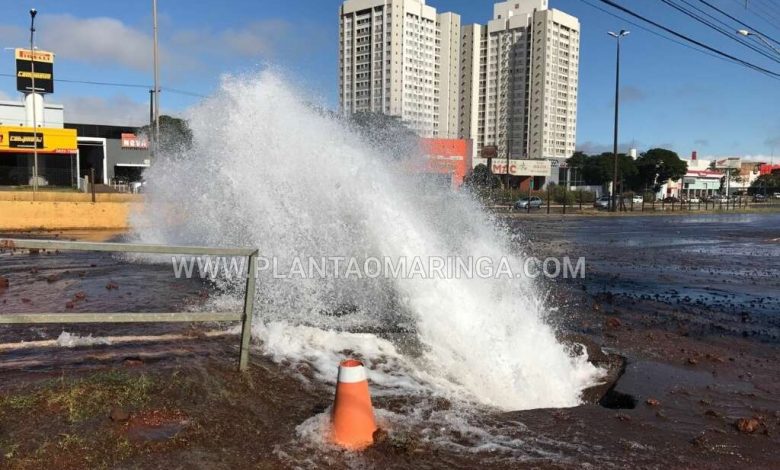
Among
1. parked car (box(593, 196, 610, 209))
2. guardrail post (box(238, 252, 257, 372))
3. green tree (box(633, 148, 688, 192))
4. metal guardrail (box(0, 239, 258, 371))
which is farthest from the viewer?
green tree (box(633, 148, 688, 192))

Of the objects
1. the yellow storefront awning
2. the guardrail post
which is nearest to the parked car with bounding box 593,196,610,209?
the yellow storefront awning

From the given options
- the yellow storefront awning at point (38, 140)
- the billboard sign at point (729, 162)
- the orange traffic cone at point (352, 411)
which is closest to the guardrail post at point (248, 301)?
the orange traffic cone at point (352, 411)

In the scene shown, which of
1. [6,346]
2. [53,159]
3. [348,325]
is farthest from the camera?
[53,159]

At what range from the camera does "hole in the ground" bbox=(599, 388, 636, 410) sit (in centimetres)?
524

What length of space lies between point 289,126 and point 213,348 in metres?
3.93

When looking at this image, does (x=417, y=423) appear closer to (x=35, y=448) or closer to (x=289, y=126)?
(x=35, y=448)

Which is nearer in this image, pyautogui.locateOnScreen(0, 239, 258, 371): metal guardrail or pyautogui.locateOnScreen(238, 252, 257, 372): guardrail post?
pyautogui.locateOnScreen(0, 239, 258, 371): metal guardrail

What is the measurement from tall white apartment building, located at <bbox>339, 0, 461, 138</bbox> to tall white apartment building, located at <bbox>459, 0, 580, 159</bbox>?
132 ft

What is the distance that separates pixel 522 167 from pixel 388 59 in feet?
292

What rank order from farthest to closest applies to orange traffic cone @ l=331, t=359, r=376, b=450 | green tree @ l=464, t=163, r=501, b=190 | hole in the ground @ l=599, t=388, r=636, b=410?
green tree @ l=464, t=163, r=501, b=190
hole in the ground @ l=599, t=388, r=636, b=410
orange traffic cone @ l=331, t=359, r=376, b=450

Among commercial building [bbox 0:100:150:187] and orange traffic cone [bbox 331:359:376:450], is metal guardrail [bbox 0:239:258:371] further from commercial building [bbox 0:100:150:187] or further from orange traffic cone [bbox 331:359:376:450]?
commercial building [bbox 0:100:150:187]

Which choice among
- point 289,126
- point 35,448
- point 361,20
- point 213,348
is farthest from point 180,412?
point 361,20

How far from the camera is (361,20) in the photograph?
20.0 meters

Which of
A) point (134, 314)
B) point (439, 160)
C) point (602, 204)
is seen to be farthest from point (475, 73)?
point (134, 314)
